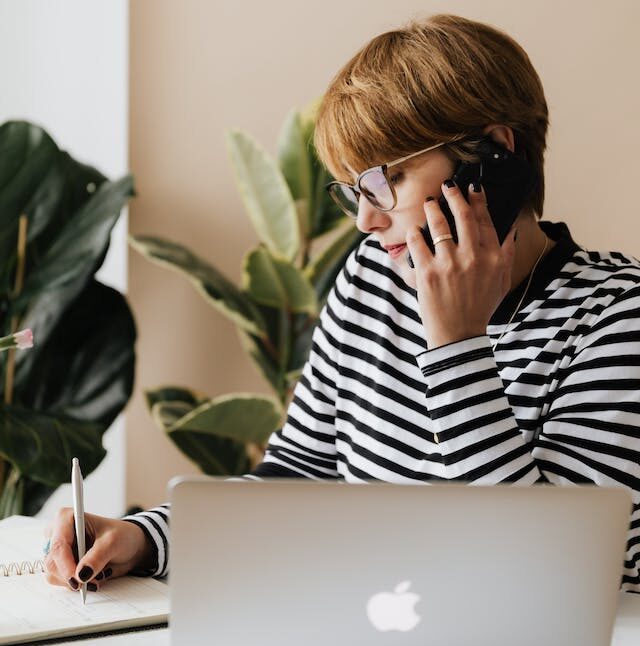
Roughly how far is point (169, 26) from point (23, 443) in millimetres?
1174

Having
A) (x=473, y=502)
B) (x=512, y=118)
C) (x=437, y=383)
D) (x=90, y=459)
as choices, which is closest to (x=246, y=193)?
(x=90, y=459)

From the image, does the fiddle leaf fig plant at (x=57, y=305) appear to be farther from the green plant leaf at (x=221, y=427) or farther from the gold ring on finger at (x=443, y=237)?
the gold ring on finger at (x=443, y=237)

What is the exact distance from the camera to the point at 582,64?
2.65 meters

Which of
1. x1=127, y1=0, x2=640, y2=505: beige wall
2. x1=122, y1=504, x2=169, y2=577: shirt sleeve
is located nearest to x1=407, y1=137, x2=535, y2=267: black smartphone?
x1=122, y1=504, x2=169, y2=577: shirt sleeve

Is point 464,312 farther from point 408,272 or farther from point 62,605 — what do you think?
point 62,605

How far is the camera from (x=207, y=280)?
7.22 ft

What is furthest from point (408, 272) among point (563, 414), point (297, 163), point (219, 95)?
point (219, 95)

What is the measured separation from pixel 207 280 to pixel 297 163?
36 centimetres

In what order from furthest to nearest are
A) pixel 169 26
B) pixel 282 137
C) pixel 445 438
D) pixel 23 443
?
1. pixel 169 26
2. pixel 282 137
3. pixel 23 443
4. pixel 445 438

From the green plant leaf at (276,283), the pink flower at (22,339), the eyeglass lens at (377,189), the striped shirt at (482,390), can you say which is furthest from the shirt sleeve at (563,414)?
the green plant leaf at (276,283)

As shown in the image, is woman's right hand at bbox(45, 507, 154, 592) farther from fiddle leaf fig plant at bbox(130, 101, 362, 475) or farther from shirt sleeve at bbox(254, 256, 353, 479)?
fiddle leaf fig plant at bbox(130, 101, 362, 475)

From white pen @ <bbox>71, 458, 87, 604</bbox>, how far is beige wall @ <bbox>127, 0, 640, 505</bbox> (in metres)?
1.48

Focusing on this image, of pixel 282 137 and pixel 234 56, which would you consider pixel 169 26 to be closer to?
pixel 234 56

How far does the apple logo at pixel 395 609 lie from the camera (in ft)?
2.37
